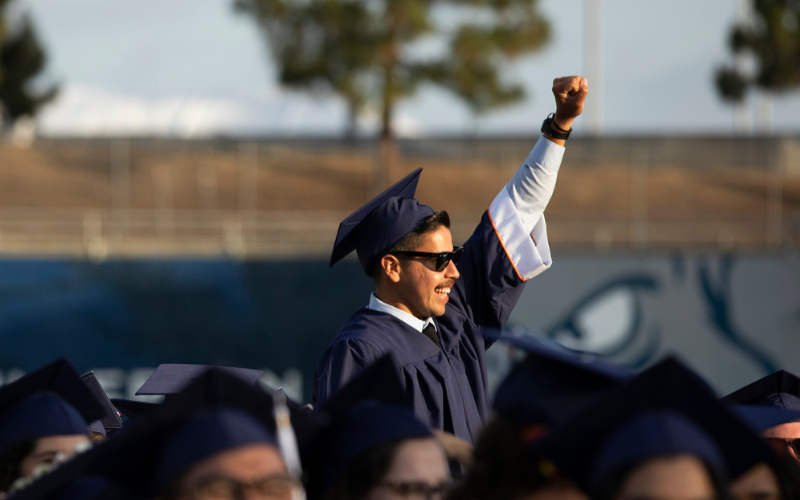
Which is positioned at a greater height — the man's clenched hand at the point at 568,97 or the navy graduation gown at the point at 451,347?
the man's clenched hand at the point at 568,97

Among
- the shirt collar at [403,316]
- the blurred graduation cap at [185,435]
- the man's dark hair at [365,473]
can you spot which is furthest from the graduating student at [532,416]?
the shirt collar at [403,316]

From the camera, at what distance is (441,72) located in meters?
22.8

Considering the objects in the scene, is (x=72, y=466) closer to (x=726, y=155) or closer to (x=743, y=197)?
(x=743, y=197)

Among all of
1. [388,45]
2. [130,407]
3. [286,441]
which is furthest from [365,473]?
[388,45]

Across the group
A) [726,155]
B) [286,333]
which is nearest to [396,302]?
[286,333]

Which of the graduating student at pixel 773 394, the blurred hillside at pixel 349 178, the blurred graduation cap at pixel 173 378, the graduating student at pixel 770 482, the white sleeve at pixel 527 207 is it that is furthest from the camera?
the blurred hillside at pixel 349 178

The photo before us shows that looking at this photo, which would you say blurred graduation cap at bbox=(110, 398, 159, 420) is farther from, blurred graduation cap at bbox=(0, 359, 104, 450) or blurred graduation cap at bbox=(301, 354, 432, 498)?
blurred graduation cap at bbox=(301, 354, 432, 498)

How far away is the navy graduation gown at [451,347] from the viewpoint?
3.52 meters

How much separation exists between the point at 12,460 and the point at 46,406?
0.60 feet

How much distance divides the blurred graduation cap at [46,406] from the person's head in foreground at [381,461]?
0.80 meters

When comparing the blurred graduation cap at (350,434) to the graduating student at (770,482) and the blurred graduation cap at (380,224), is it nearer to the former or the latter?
the graduating student at (770,482)

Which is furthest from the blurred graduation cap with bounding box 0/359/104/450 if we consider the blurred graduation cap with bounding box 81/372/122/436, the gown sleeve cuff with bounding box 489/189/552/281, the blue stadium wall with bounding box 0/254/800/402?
the blue stadium wall with bounding box 0/254/800/402

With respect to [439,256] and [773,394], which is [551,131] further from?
[773,394]

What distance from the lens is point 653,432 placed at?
5.93 ft
